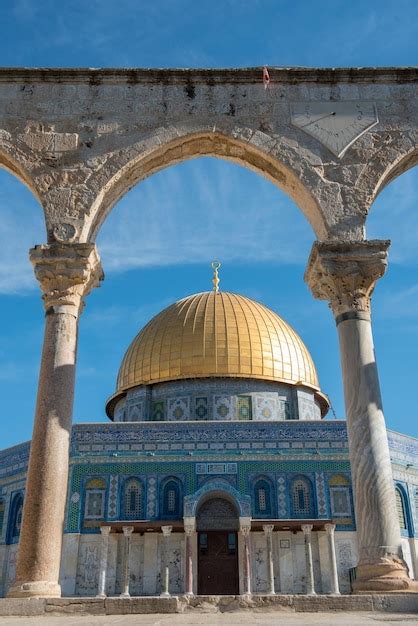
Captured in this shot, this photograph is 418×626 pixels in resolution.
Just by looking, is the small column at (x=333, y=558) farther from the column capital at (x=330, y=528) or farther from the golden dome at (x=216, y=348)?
the golden dome at (x=216, y=348)

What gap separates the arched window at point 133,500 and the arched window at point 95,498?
628mm

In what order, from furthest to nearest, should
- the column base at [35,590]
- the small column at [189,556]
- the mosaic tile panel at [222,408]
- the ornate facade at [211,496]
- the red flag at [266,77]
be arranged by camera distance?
the mosaic tile panel at [222,408], the ornate facade at [211,496], the small column at [189,556], the red flag at [266,77], the column base at [35,590]

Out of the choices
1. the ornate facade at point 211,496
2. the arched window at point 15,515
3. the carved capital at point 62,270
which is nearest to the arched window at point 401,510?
the ornate facade at point 211,496

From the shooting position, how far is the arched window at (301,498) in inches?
748

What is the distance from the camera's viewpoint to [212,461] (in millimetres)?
19562

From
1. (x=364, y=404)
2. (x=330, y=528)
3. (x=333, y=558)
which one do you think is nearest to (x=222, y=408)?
(x=330, y=528)

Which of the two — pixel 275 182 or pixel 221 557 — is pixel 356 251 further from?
pixel 221 557

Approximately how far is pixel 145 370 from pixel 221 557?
25.1 feet

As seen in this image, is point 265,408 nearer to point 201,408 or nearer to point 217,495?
point 201,408

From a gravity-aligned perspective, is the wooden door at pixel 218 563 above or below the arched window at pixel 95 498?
below

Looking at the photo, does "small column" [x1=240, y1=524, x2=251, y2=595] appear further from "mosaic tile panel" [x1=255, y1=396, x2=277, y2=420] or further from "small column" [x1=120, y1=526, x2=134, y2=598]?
"mosaic tile panel" [x1=255, y1=396, x2=277, y2=420]

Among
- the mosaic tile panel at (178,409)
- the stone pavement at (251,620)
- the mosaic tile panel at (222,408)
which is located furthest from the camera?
the mosaic tile panel at (178,409)

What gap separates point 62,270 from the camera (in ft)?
24.8

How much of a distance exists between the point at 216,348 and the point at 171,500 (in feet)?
19.5
